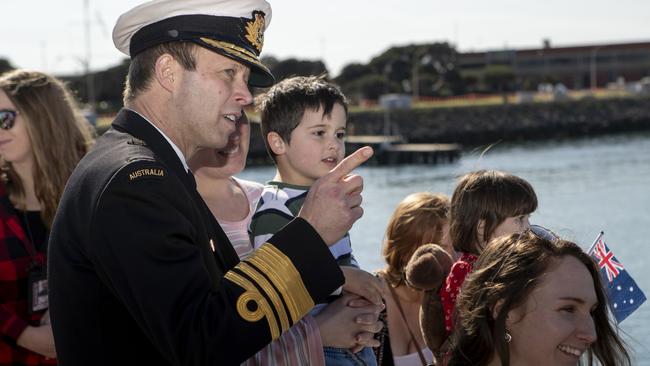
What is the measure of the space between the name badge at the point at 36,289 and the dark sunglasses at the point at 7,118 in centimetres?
52

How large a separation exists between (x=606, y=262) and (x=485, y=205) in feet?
1.60

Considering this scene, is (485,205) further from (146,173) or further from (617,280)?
(146,173)

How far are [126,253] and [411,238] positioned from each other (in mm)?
2318

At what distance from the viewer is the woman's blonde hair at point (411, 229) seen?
153 inches

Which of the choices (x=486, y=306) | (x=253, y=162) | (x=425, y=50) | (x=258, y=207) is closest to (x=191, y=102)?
(x=486, y=306)

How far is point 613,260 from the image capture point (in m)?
3.45

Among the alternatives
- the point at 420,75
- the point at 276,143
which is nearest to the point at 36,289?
the point at 276,143

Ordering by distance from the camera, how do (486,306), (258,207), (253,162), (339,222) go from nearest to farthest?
(339,222), (486,306), (258,207), (253,162)

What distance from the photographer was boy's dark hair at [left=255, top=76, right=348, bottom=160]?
10.6 ft

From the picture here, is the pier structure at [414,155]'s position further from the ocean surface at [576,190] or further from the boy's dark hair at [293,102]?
the boy's dark hair at [293,102]

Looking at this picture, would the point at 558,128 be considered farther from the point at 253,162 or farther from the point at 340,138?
the point at 340,138

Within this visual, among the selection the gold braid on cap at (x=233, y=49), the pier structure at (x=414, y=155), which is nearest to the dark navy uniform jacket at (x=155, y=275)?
the gold braid on cap at (x=233, y=49)

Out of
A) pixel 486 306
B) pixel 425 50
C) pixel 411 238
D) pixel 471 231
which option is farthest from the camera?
pixel 425 50

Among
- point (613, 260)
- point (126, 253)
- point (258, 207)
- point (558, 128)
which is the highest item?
point (126, 253)
